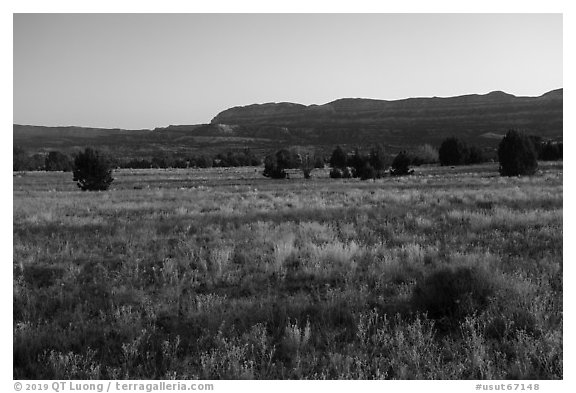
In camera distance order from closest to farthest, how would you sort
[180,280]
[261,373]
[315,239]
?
[261,373] → [180,280] → [315,239]

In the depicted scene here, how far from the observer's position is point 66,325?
15.1 ft

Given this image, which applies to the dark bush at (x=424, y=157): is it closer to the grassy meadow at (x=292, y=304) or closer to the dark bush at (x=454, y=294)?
the grassy meadow at (x=292, y=304)

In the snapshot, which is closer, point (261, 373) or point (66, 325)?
point (261, 373)

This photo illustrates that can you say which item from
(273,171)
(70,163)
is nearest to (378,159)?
(273,171)

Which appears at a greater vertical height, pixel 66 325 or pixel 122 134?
pixel 122 134

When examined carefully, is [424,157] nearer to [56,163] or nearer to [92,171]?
[92,171]

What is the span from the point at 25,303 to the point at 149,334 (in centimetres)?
218

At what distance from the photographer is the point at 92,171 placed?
24266mm

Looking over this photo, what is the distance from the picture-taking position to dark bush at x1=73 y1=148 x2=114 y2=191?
78.5 feet

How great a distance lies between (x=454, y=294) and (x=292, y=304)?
6.00 ft

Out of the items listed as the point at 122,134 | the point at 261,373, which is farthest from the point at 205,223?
the point at 122,134

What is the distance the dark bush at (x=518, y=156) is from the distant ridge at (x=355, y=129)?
61.5m

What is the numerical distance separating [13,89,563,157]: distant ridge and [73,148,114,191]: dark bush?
7749 centimetres
